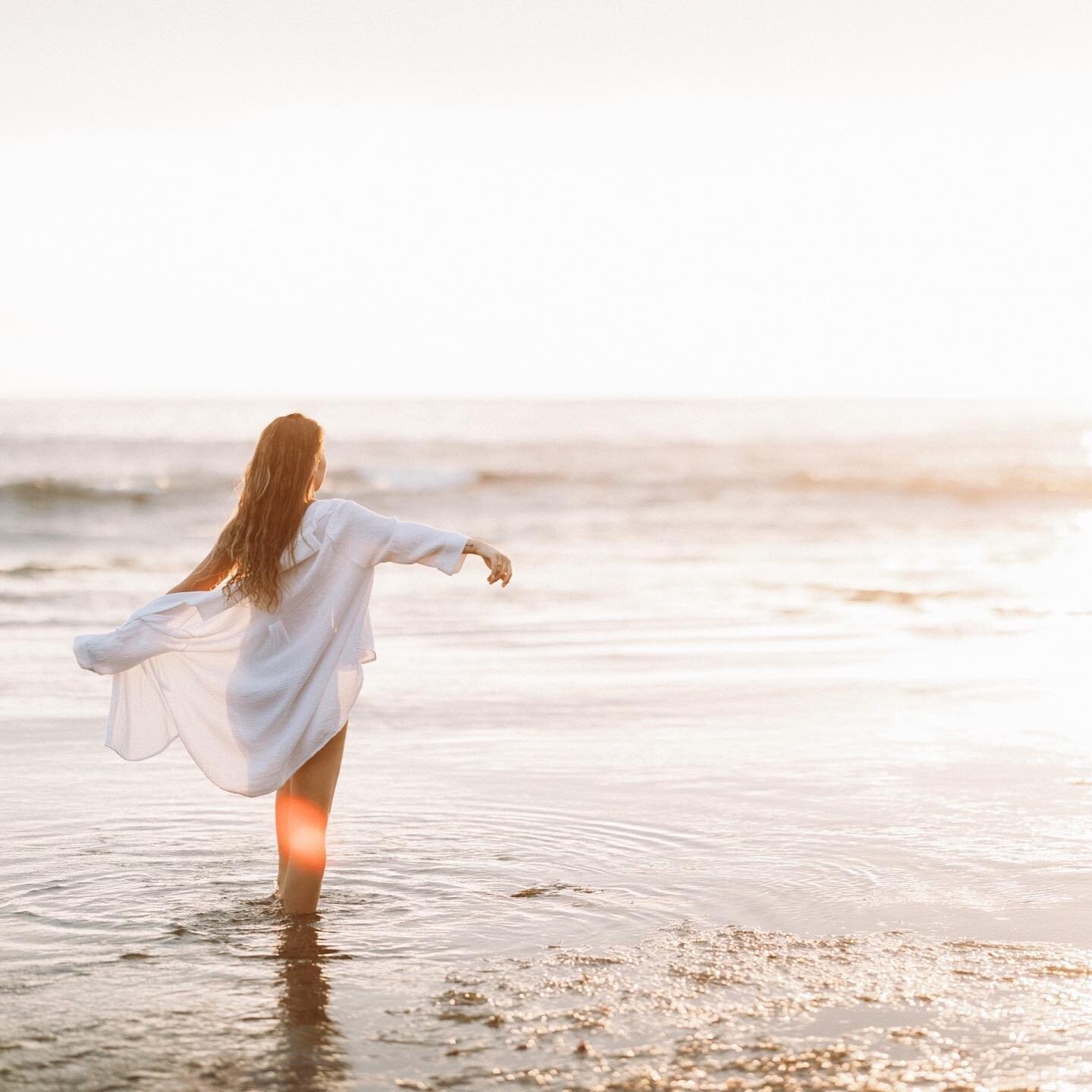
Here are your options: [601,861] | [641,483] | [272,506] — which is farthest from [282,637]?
[641,483]

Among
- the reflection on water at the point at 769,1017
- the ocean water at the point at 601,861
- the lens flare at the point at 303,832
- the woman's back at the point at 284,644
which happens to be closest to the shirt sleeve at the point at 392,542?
the woman's back at the point at 284,644

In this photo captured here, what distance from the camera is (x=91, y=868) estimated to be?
587 cm

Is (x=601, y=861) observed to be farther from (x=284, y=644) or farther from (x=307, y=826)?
(x=284, y=644)

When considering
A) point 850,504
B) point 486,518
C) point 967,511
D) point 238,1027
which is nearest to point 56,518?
point 486,518

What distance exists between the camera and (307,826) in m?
5.29

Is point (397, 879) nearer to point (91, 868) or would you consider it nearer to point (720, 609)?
point (91, 868)

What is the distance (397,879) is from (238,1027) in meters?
1.66

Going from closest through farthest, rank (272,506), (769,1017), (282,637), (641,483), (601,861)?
(769,1017)
(272,506)
(282,637)
(601,861)
(641,483)

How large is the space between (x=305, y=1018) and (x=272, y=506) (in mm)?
1820

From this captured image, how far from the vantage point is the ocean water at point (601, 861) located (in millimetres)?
4023

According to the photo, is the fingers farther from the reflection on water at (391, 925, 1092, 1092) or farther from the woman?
the reflection on water at (391, 925, 1092, 1092)

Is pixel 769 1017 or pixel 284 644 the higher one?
pixel 284 644

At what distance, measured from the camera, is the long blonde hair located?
5234 mm

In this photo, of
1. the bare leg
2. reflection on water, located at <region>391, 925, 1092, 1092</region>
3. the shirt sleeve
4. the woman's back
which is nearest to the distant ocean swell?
the woman's back
